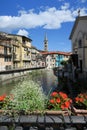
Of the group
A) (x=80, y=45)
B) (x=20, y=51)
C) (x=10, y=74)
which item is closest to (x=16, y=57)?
(x=20, y=51)

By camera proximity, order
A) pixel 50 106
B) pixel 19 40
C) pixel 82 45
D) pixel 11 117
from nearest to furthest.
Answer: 1. pixel 11 117
2. pixel 50 106
3. pixel 82 45
4. pixel 19 40

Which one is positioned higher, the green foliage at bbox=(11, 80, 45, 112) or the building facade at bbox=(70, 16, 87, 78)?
the building facade at bbox=(70, 16, 87, 78)

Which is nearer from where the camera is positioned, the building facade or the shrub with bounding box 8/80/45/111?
the shrub with bounding box 8/80/45/111

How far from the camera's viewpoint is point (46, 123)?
3727 millimetres

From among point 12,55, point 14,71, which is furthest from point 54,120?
point 12,55

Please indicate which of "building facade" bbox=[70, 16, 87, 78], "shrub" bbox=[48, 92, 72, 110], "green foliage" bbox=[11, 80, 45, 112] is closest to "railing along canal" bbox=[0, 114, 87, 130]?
"green foliage" bbox=[11, 80, 45, 112]

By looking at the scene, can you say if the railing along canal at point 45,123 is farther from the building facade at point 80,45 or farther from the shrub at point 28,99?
the building facade at point 80,45

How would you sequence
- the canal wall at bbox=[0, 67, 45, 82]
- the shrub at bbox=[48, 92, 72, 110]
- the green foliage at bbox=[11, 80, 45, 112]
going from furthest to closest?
the canal wall at bbox=[0, 67, 45, 82]
the shrub at bbox=[48, 92, 72, 110]
the green foliage at bbox=[11, 80, 45, 112]

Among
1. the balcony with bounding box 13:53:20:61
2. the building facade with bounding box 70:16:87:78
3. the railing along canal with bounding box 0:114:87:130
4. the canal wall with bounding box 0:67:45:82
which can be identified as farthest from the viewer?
the balcony with bounding box 13:53:20:61

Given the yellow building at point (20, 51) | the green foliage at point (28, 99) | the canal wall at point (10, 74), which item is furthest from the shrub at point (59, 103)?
the yellow building at point (20, 51)

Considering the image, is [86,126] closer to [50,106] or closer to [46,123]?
[46,123]

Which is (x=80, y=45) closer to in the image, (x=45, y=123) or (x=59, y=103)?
(x=59, y=103)

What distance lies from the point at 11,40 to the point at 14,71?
8.50 metres

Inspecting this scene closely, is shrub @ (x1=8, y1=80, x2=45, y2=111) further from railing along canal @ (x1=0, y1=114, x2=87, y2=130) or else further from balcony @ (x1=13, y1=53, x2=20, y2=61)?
balcony @ (x1=13, y1=53, x2=20, y2=61)
